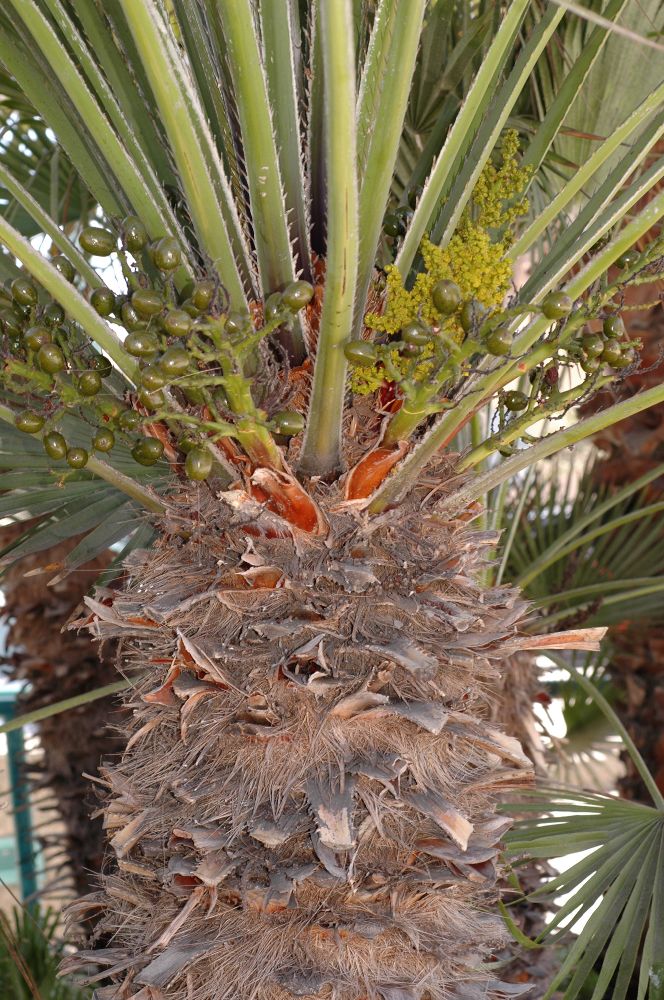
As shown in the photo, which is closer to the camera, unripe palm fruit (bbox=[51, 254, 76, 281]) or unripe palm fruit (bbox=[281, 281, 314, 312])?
unripe palm fruit (bbox=[281, 281, 314, 312])

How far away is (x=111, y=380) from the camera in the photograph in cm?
124

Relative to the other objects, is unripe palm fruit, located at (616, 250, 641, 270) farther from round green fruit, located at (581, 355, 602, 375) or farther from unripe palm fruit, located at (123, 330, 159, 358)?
unripe palm fruit, located at (123, 330, 159, 358)

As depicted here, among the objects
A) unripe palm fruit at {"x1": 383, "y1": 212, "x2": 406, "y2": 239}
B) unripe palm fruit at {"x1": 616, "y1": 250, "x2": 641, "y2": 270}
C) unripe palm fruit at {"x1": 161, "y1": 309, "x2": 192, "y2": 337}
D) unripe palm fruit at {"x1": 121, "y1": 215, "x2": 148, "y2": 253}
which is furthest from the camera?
unripe palm fruit at {"x1": 383, "y1": 212, "x2": 406, "y2": 239}

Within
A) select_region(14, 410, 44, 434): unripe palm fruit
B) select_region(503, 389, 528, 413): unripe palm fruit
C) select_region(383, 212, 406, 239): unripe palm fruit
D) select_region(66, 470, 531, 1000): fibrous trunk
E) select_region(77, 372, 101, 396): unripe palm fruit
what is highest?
select_region(383, 212, 406, 239): unripe palm fruit

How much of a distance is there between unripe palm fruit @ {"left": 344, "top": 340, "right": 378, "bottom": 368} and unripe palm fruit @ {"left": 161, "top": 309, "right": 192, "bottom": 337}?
6.1 inches

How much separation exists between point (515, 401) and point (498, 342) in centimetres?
22

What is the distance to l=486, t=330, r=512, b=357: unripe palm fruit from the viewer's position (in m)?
0.82

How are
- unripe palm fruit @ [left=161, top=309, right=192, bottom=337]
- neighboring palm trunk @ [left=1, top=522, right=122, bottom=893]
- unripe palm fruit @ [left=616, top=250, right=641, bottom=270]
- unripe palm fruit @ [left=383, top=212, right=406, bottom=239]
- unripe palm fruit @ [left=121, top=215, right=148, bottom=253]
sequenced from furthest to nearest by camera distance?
neighboring palm trunk @ [left=1, top=522, right=122, bottom=893] < unripe palm fruit @ [left=383, top=212, right=406, bottom=239] < unripe palm fruit @ [left=616, top=250, right=641, bottom=270] < unripe palm fruit @ [left=121, top=215, right=148, bottom=253] < unripe palm fruit @ [left=161, top=309, right=192, bottom=337]

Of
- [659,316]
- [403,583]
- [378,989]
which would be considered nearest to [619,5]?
[403,583]

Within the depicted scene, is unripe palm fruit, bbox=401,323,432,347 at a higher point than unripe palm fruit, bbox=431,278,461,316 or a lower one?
lower

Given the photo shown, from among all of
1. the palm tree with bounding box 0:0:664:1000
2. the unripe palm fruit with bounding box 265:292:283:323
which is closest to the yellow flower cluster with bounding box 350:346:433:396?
→ the palm tree with bounding box 0:0:664:1000

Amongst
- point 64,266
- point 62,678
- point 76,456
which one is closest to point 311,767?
point 76,456

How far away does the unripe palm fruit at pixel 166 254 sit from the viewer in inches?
31.9

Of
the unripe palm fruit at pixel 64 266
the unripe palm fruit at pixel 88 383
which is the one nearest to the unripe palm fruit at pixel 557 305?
the unripe palm fruit at pixel 88 383
